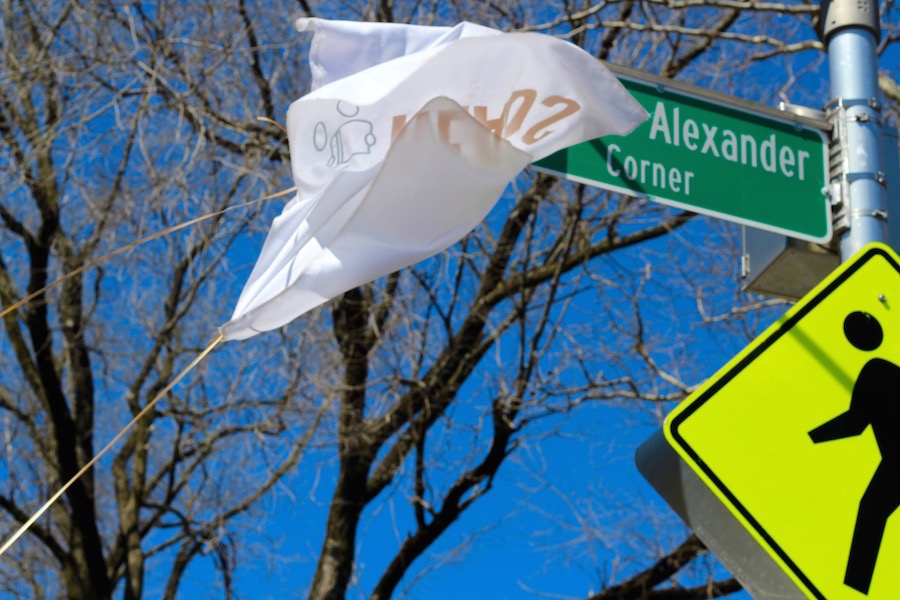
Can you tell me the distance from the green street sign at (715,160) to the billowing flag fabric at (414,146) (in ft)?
0.33

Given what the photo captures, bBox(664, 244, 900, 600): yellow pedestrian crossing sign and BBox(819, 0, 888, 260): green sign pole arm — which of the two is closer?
BBox(664, 244, 900, 600): yellow pedestrian crossing sign

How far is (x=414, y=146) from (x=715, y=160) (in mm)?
925

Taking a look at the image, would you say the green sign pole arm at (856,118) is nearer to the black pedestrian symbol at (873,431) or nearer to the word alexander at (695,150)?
the word alexander at (695,150)

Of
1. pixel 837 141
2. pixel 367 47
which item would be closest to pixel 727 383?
pixel 837 141

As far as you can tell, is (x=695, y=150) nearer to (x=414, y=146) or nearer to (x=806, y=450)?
(x=414, y=146)

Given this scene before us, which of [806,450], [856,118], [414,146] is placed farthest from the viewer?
[856,118]

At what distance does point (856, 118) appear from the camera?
3438 mm

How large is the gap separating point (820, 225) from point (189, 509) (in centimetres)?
681

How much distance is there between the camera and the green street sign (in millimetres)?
3277

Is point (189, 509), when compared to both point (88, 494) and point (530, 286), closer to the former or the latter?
point (88, 494)

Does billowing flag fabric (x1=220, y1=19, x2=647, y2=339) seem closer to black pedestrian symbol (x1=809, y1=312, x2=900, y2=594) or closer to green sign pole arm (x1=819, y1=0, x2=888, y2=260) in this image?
green sign pole arm (x1=819, y1=0, x2=888, y2=260)

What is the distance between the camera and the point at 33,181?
7.69 metres

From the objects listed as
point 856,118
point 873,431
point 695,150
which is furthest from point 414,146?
point 873,431

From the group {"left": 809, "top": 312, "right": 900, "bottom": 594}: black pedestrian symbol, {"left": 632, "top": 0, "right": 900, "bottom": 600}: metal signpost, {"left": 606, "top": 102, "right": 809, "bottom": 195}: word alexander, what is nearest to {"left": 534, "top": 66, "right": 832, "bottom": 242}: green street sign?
{"left": 606, "top": 102, "right": 809, "bottom": 195}: word alexander
